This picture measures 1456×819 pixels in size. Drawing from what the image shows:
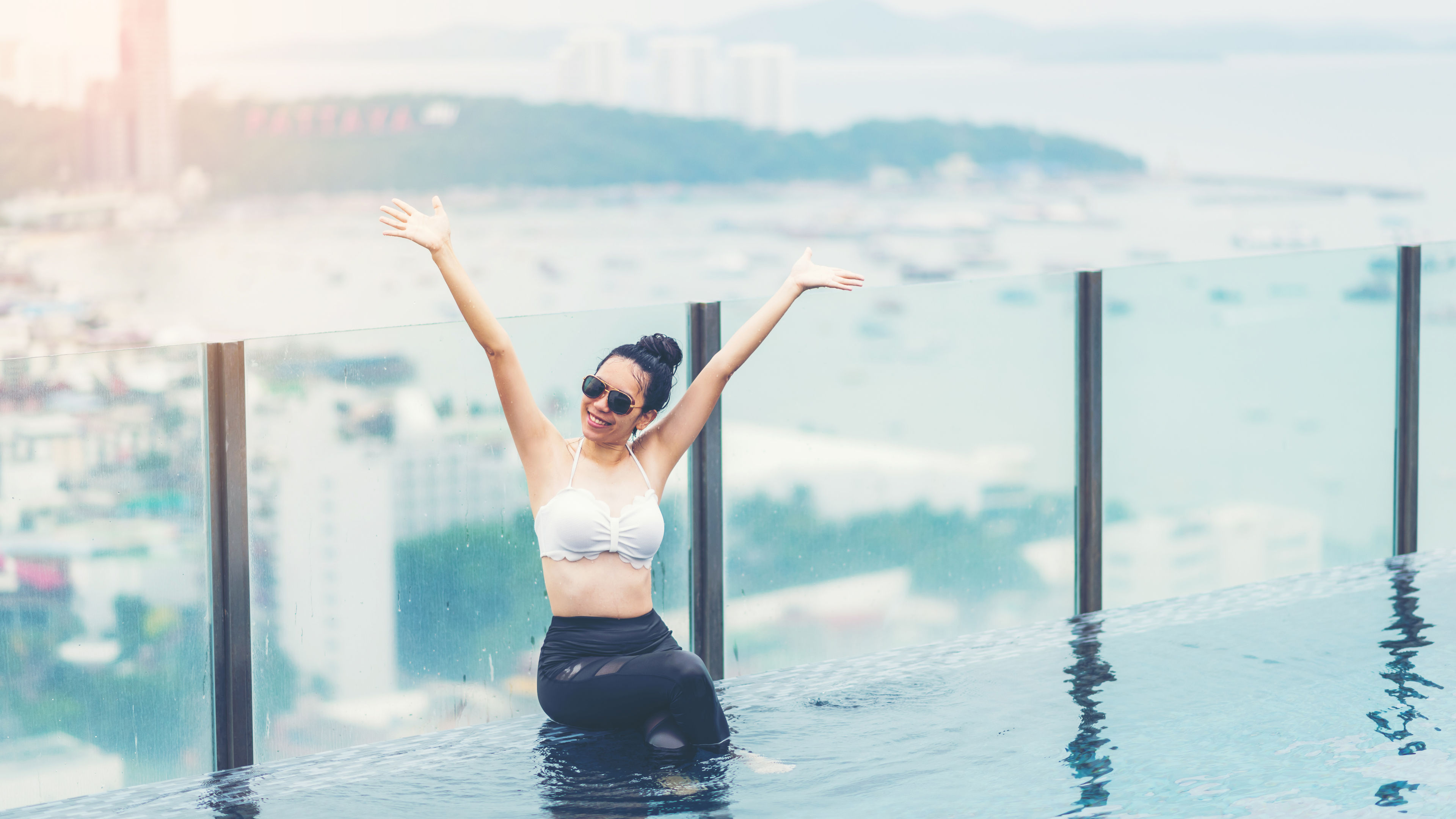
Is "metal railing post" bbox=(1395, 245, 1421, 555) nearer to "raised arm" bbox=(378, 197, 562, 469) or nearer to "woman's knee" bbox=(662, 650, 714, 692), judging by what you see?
"woman's knee" bbox=(662, 650, 714, 692)

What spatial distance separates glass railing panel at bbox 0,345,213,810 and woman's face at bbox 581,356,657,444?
0.89 metres

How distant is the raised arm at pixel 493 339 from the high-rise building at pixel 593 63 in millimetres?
51659

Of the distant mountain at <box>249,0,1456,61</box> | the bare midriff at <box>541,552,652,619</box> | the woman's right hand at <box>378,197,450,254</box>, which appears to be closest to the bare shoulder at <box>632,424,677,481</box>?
the bare midriff at <box>541,552,652,619</box>

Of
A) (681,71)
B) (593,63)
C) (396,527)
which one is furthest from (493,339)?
(681,71)

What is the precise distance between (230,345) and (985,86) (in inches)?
2352

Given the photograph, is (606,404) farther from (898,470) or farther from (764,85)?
(764,85)

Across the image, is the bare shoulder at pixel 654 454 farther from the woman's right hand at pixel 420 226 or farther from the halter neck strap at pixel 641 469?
the woman's right hand at pixel 420 226

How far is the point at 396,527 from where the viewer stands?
3.88 meters

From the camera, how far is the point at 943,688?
4168 millimetres

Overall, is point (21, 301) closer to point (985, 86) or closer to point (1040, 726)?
point (985, 86)

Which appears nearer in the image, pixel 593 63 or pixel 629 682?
pixel 629 682

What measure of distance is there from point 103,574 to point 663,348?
4.44 ft

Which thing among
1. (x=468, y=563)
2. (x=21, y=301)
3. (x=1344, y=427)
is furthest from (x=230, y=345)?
(x=21, y=301)

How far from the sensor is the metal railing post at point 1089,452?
4984 mm
